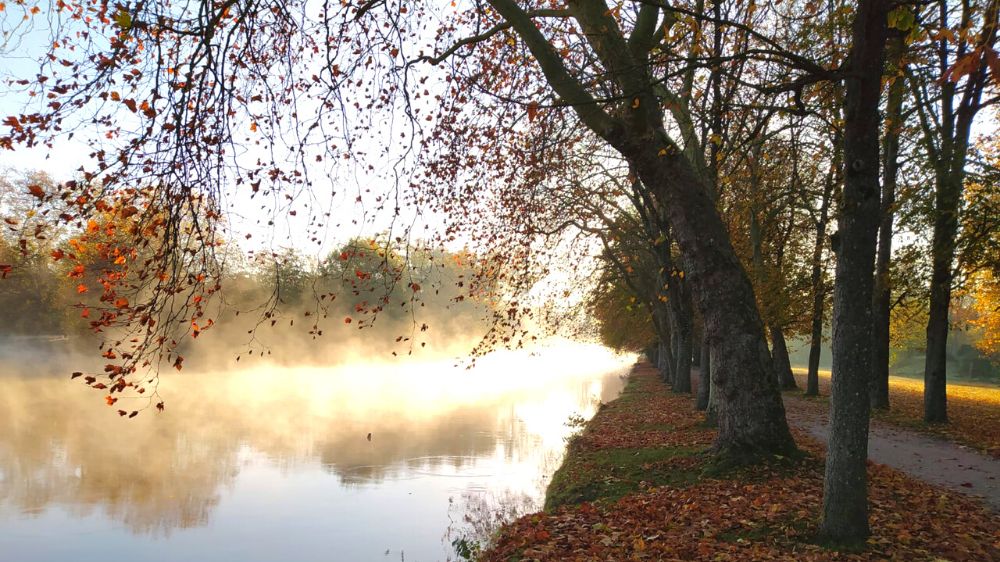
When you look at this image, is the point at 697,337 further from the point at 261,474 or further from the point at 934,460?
the point at 261,474

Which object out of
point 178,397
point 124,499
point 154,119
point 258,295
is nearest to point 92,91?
point 154,119

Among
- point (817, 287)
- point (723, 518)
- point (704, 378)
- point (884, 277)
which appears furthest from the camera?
point (817, 287)

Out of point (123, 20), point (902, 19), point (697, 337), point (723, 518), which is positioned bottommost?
point (723, 518)

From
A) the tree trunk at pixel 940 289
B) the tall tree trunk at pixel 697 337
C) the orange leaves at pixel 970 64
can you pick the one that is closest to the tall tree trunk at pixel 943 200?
the tree trunk at pixel 940 289

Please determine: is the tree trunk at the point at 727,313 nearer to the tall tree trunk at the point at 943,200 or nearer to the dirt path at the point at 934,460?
the dirt path at the point at 934,460

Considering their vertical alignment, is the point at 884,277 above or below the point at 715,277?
above

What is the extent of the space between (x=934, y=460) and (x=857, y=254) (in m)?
7.75

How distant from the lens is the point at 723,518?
22.6 ft

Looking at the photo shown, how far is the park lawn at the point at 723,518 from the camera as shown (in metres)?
5.82

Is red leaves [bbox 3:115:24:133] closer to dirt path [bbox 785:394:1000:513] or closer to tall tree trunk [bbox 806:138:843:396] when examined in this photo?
dirt path [bbox 785:394:1000:513]

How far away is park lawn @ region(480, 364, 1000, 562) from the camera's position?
5.82 meters

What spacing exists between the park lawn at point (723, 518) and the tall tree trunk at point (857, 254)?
97cm

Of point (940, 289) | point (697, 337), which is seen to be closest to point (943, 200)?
point (940, 289)

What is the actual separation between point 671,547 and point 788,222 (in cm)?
2068
